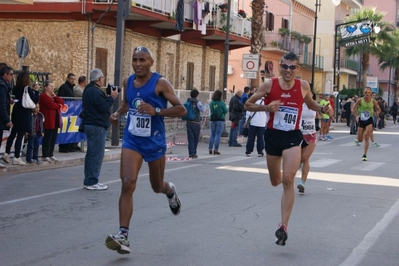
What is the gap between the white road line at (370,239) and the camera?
736cm

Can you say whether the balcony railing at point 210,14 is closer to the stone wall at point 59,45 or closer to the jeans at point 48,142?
the stone wall at point 59,45

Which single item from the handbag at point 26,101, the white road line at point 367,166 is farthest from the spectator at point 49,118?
the white road line at point 367,166

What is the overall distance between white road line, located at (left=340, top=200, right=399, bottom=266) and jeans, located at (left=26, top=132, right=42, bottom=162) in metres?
7.63

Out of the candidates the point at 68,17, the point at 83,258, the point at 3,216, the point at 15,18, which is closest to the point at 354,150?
the point at 68,17

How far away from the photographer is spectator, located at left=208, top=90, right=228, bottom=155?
21.2 meters

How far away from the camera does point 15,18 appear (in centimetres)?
2816

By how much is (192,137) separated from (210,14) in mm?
16972

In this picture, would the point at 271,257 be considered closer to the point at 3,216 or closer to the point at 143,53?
the point at 143,53

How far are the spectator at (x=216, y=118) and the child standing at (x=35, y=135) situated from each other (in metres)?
6.58

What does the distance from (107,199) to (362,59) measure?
59.1m

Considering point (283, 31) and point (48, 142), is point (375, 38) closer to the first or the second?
point (283, 31)

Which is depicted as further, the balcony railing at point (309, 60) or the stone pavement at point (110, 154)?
the balcony railing at point (309, 60)

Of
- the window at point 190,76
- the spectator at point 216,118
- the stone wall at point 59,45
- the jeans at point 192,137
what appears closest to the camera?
the jeans at point 192,137

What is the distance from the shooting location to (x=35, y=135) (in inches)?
613
